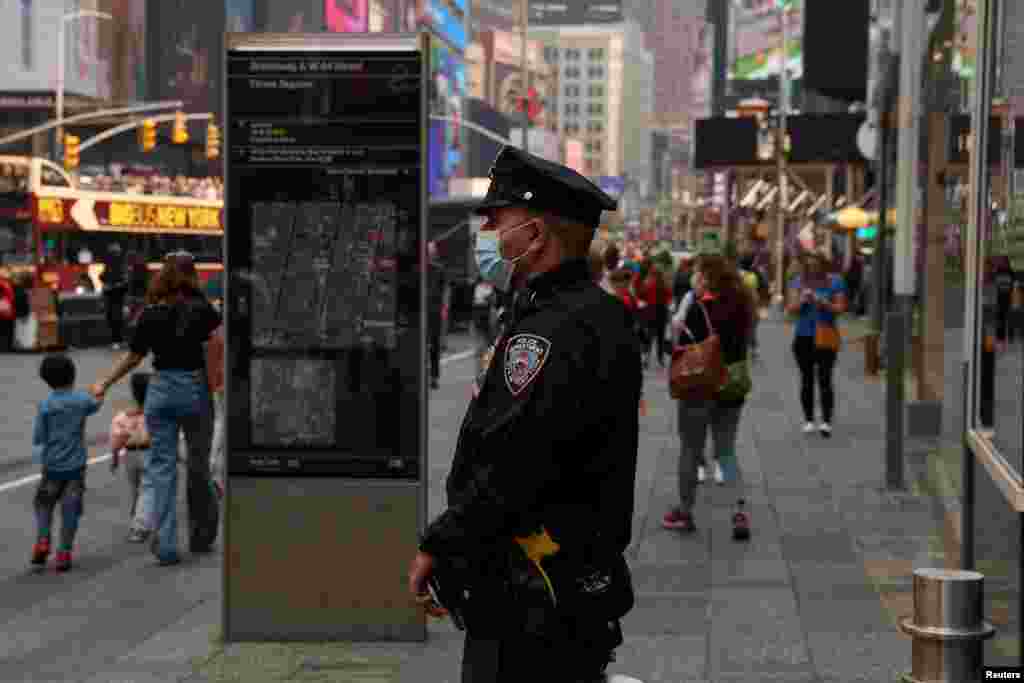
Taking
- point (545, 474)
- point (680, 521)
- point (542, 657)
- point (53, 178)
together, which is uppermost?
point (53, 178)

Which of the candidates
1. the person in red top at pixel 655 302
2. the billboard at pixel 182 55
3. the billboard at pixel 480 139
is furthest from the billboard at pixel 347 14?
the billboard at pixel 480 139

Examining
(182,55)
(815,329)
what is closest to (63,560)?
(815,329)

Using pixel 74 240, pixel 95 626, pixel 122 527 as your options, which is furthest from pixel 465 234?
pixel 95 626

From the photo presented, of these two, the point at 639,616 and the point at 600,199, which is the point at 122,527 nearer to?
the point at 639,616

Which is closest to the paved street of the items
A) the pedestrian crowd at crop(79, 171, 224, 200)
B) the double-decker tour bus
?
the double-decker tour bus

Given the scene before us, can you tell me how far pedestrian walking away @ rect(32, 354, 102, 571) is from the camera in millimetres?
10125

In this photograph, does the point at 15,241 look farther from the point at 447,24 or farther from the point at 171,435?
the point at 447,24

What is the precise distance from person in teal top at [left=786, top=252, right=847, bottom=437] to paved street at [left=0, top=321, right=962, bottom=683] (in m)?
2.66

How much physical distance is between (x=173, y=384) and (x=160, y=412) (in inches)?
7.1

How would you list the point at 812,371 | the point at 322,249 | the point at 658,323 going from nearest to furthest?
1. the point at 322,249
2. the point at 812,371
3. the point at 658,323

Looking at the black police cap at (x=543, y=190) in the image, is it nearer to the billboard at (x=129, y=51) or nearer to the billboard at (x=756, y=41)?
the billboard at (x=129, y=51)

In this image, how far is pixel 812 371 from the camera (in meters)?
17.5

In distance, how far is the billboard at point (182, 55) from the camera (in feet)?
235

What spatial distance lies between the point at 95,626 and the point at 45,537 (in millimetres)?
1723
